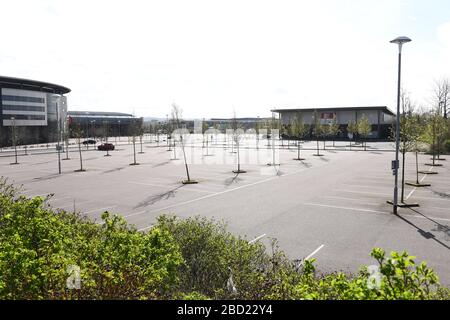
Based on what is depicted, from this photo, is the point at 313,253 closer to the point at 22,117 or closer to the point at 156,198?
the point at 156,198

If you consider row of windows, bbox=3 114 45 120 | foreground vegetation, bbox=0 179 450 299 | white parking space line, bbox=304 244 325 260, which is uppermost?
row of windows, bbox=3 114 45 120

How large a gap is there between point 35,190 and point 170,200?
408 inches

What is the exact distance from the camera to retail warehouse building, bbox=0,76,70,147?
69625 millimetres

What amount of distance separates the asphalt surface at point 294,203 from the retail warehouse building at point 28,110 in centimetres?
4453

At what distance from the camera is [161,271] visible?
18.7 ft

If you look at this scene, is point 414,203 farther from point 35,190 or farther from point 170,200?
point 35,190

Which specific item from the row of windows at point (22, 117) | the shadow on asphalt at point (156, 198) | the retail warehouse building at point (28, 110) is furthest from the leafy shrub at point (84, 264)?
the row of windows at point (22, 117)

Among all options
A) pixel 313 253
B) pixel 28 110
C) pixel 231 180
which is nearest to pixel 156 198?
pixel 231 180

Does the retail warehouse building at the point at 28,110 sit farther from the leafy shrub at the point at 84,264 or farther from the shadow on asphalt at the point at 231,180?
the leafy shrub at the point at 84,264

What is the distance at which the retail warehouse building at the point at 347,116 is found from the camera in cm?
7675

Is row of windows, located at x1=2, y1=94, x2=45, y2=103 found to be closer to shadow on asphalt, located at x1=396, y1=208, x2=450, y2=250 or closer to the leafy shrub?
the leafy shrub

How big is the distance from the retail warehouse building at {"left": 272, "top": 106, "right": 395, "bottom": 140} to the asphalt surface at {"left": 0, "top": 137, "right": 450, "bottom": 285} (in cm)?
4642

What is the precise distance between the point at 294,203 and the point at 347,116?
67.6 m

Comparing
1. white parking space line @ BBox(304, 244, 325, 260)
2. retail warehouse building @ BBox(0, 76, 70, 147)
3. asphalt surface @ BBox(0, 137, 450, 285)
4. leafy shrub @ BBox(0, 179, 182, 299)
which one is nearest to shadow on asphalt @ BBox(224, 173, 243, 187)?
asphalt surface @ BBox(0, 137, 450, 285)
